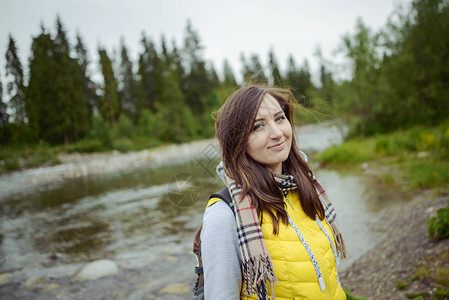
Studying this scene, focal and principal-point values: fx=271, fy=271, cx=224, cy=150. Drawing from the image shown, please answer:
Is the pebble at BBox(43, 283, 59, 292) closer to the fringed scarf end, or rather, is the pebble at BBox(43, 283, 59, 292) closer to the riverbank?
the riverbank

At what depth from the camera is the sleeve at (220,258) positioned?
1113mm

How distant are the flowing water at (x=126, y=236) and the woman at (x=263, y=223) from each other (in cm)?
87

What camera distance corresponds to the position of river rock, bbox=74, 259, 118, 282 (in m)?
4.44

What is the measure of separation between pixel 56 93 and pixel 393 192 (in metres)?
15.7

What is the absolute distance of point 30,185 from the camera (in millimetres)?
16375

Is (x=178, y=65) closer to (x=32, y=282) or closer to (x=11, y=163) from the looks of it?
(x=11, y=163)

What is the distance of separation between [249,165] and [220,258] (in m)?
0.48

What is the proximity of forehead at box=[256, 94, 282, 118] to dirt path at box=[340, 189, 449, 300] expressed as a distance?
2.13m

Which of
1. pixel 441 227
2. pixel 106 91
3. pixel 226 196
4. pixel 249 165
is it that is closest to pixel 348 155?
pixel 441 227

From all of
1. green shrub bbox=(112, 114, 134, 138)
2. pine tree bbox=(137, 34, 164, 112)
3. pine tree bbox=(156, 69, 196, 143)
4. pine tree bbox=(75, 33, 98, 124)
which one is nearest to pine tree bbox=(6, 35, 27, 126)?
pine tree bbox=(75, 33, 98, 124)

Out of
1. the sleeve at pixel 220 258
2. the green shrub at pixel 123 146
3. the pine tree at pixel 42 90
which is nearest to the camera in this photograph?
the sleeve at pixel 220 258

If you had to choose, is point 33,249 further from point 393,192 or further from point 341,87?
point 341,87

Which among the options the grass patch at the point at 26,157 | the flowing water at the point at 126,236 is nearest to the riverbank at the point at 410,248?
the flowing water at the point at 126,236

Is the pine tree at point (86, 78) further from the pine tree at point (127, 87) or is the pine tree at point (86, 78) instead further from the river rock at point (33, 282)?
the pine tree at point (127, 87)
